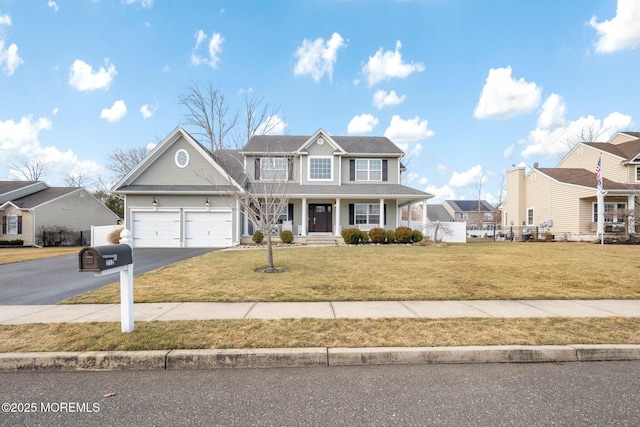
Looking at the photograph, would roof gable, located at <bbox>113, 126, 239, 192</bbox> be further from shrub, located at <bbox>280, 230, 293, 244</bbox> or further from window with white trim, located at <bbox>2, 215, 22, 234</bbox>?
window with white trim, located at <bbox>2, 215, 22, 234</bbox>

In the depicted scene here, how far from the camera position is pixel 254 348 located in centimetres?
375

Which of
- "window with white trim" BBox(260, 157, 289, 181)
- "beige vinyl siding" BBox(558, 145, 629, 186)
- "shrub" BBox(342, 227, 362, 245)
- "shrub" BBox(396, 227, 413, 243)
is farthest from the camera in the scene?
"beige vinyl siding" BBox(558, 145, 629, 186)

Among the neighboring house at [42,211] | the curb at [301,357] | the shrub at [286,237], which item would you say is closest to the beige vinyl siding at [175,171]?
the shrub at [286,237]

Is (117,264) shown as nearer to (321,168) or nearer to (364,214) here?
(321,168)

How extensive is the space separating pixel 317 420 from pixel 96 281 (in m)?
8.37

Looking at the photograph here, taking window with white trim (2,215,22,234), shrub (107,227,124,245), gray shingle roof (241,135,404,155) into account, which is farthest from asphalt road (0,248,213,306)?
window with white trim (2,215,22,234)

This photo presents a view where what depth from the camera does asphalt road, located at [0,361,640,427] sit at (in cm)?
264

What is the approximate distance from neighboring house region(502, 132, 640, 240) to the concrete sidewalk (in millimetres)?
19576

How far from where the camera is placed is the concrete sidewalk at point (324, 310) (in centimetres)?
502

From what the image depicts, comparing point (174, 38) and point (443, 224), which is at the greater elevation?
point (174, 38)

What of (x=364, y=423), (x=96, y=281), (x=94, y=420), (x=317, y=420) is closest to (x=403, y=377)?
(x=364, y=423)

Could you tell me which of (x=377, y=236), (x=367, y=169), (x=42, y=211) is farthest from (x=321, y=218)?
(x=42, y=211)

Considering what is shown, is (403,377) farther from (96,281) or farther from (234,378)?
(96,281)

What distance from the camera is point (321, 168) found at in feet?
67.9
